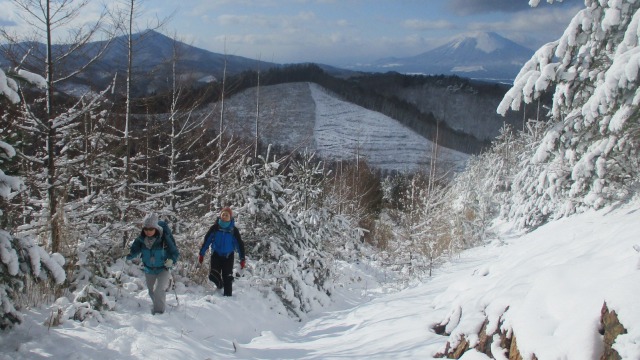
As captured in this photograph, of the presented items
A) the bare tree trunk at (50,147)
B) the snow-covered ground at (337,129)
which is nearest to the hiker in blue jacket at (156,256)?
the bare tree trunk at (50,147)

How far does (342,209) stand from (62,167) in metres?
→ 17.3

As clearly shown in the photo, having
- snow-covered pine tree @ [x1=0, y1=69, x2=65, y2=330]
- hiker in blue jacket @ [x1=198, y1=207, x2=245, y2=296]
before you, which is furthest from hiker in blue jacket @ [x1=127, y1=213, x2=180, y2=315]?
snow-covered pine tree @ [x1=0, y1=69, x2=65, y2=330]

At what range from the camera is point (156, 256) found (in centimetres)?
614

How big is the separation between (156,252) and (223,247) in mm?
1614

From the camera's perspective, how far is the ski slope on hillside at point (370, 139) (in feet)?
239

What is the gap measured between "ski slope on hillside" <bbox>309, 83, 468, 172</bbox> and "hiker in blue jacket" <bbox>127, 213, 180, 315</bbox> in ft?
198

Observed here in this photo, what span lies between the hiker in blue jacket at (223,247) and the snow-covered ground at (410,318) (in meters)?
0.33

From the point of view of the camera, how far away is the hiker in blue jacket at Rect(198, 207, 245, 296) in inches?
298

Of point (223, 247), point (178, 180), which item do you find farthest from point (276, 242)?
point (178, 180)

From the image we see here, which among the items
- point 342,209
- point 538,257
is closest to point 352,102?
point 342,209

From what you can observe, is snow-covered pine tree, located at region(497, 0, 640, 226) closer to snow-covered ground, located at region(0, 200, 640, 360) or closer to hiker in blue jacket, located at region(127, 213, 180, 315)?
snow-covered ground, located at region(0, 200, 640, 360)

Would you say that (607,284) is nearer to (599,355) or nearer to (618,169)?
(599,355)

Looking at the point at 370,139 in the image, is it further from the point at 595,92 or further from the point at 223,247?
the point at 595,92

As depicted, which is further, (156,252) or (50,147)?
(50,147)
